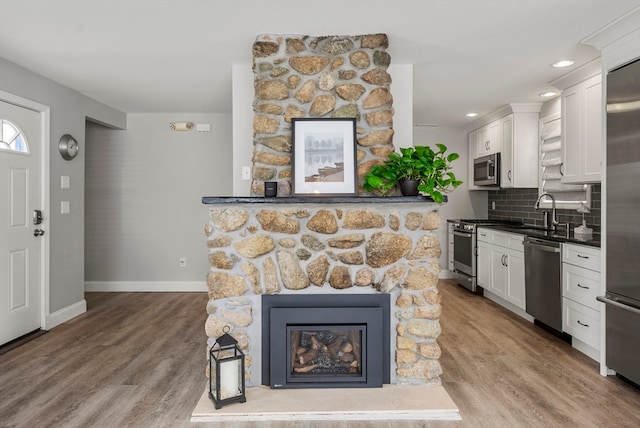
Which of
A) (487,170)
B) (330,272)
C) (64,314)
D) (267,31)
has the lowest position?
(64,314)

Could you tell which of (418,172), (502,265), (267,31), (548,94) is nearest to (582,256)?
(502,265)

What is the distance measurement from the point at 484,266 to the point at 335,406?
11.1 ft

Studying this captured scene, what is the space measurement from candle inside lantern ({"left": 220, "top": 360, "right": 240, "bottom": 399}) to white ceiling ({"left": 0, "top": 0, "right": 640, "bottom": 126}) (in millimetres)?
2065

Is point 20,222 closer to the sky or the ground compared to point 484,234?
closer to the sky

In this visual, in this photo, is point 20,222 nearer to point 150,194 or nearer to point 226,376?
point 150,194

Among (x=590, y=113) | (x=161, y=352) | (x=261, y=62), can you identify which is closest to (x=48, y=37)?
(x=261, y=62)

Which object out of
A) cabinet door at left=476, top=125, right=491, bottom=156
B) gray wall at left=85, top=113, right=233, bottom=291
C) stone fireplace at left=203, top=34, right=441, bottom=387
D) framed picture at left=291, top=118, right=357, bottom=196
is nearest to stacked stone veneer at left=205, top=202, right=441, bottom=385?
stone fireplace at left=203, top=34, right=441, bottom=387

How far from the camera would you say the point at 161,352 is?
3.40 meters

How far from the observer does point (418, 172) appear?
8.85 feet

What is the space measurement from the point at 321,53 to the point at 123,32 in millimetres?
1336

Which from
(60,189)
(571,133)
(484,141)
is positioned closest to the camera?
(571,133)

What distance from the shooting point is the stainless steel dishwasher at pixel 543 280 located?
12.0 feet

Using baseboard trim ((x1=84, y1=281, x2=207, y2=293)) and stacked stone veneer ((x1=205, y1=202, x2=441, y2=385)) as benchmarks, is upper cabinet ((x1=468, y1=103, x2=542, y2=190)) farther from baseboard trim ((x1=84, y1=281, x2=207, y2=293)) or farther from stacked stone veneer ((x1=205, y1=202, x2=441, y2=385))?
baseboard trim ((x1=84, y1=281, x2=207, y2=293))

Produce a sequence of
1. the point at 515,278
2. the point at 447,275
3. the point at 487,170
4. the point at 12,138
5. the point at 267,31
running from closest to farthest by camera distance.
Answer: the point at 267,31 < the point at 12,138 < the point at 515,278 < the point at 487,170 < the point at 447,275
